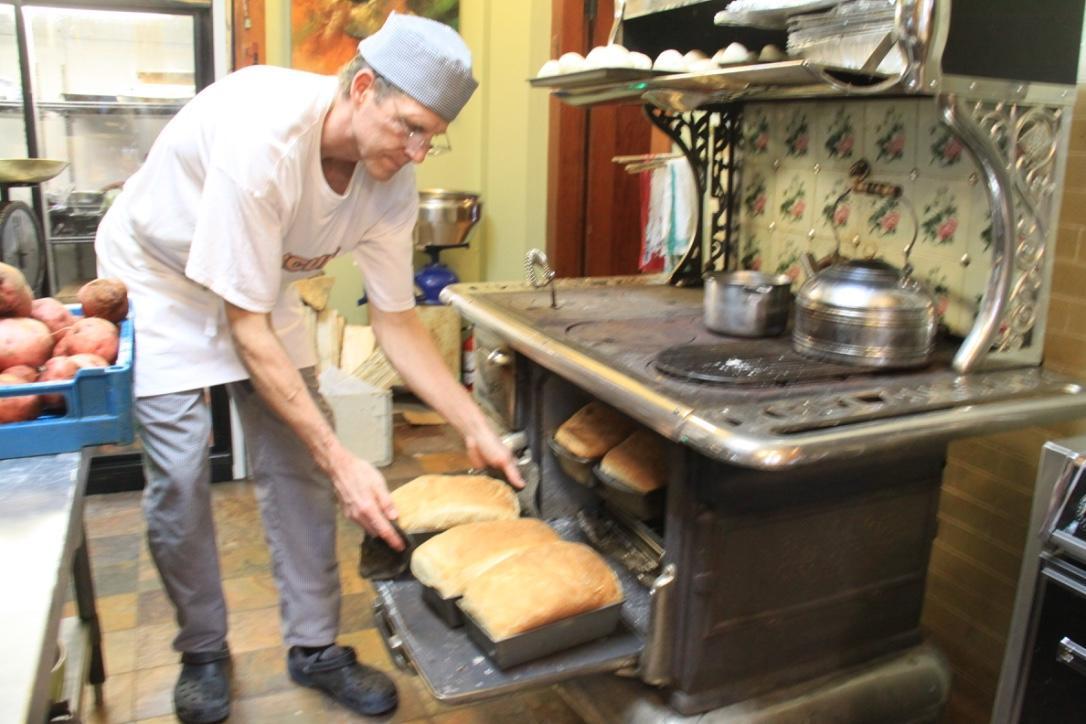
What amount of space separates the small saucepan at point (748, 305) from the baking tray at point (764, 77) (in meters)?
0.40

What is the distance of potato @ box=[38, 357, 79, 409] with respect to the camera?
135 centimetres

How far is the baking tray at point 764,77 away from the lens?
150 centimetres

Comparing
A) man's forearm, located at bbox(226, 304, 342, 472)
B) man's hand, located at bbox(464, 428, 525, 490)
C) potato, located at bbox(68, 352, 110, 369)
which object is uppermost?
potato, located at bbox(68, 352, 110, 369)

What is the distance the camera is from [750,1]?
64.9 inches

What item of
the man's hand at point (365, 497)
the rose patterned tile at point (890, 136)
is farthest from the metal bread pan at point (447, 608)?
the rose patterned tile at point (890, 136)

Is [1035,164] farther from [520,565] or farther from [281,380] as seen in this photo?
[281,380]

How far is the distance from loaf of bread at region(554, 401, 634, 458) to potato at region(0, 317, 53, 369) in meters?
0.98

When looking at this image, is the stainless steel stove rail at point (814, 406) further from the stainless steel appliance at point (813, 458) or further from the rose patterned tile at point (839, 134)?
the rose patterned tile at point (839, 134)

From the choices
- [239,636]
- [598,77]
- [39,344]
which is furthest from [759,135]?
[239,636]

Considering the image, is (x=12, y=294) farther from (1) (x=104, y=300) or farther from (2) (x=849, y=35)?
(2) (x=849, y=35)

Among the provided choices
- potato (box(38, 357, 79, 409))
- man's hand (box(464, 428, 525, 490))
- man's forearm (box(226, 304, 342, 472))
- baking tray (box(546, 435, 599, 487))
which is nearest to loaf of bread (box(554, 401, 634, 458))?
baking tray (box(546, 435, 599, 487))

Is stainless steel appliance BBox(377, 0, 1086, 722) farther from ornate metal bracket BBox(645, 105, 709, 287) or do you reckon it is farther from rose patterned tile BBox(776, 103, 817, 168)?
ornate metal bracket BBox(645, 105, 709, 287)

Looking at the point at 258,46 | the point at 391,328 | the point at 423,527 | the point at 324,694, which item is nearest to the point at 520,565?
the point at 423,527

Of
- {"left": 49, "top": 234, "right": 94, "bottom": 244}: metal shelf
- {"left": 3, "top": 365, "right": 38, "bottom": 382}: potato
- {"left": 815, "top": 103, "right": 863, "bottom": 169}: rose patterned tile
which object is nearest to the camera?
{"left": 3, "top": 365, "right": 38, "bottom": 382}: potato
